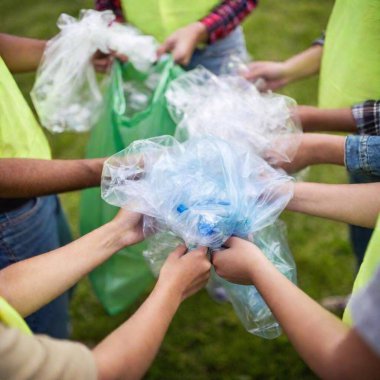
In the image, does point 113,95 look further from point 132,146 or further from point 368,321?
point 368,321

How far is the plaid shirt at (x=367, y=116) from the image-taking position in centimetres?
111

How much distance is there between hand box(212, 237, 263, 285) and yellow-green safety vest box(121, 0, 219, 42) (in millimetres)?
840

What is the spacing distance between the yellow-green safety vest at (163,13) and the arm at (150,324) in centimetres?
83

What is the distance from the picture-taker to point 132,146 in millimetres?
999

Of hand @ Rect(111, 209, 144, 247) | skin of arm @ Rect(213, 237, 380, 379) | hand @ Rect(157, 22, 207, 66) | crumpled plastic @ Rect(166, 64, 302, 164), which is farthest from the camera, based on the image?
hand @ Rect(157, 22, 207, 66)

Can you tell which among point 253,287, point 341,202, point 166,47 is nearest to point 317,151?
point 341,202

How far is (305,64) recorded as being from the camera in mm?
1486

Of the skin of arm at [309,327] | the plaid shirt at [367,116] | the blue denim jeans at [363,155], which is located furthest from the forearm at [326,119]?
the skin of arm at [309,327]

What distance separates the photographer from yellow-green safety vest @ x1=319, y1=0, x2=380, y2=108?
1104 mm

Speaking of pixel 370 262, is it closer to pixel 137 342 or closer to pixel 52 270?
pixel 137 342

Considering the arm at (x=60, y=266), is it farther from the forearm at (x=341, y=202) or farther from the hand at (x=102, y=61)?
the hand at (x=102, y=61)

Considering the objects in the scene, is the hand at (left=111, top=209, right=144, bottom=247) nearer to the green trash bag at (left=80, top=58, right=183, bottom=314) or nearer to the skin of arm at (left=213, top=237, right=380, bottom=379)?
the skin of arm at (left=213, top=237, right=380, bottom=379)

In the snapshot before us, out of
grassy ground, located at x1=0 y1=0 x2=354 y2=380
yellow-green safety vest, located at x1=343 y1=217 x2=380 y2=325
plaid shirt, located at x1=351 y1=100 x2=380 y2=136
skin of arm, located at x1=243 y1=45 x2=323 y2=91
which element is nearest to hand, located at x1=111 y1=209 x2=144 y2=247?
yellow-green safety vest, located at x1=343 y1=217 x2=380 y2=325

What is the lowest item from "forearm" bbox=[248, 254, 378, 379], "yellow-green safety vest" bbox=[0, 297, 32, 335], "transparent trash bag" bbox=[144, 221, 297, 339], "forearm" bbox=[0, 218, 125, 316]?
"transparent trash bag" bbox=[144, 221, 297, 339]
